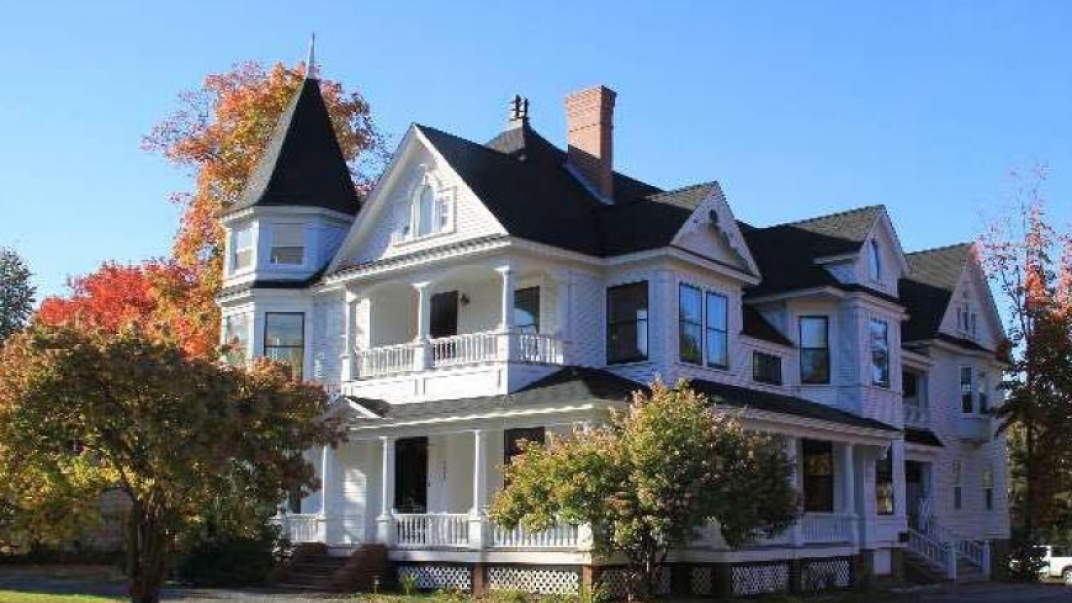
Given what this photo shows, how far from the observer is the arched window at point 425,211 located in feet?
94.6

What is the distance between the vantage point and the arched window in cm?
2884

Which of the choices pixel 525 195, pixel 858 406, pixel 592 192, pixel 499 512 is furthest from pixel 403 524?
pixel 858 406

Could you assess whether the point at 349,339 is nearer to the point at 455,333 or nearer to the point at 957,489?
the point at 455,333

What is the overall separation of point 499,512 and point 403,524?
18.1 ft

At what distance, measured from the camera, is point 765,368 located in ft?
102

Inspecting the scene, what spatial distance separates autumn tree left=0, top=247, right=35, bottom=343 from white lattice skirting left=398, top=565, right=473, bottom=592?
139ft

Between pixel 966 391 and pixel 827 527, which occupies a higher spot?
pixel 966 391

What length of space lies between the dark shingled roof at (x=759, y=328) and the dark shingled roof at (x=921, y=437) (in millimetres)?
5839

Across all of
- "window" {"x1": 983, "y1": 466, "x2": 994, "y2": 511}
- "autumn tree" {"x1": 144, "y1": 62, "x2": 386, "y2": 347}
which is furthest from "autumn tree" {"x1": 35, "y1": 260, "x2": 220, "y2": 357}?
"window" {"x1": 983, "y1": 466, "x2": 994, "y2": 511}

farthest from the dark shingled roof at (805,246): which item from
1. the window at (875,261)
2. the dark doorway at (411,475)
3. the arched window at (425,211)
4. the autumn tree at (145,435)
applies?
the autumn tree at (145,435)

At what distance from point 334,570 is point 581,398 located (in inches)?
305

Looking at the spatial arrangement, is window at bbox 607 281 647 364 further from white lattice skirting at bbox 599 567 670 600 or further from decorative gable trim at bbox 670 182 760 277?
white lattice skirting at bbox 599 567 670 600

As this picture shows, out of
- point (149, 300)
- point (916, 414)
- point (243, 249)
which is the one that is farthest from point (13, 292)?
point (916, 414)

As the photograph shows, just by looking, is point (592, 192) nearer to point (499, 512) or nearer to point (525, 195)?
point (525, 195)
